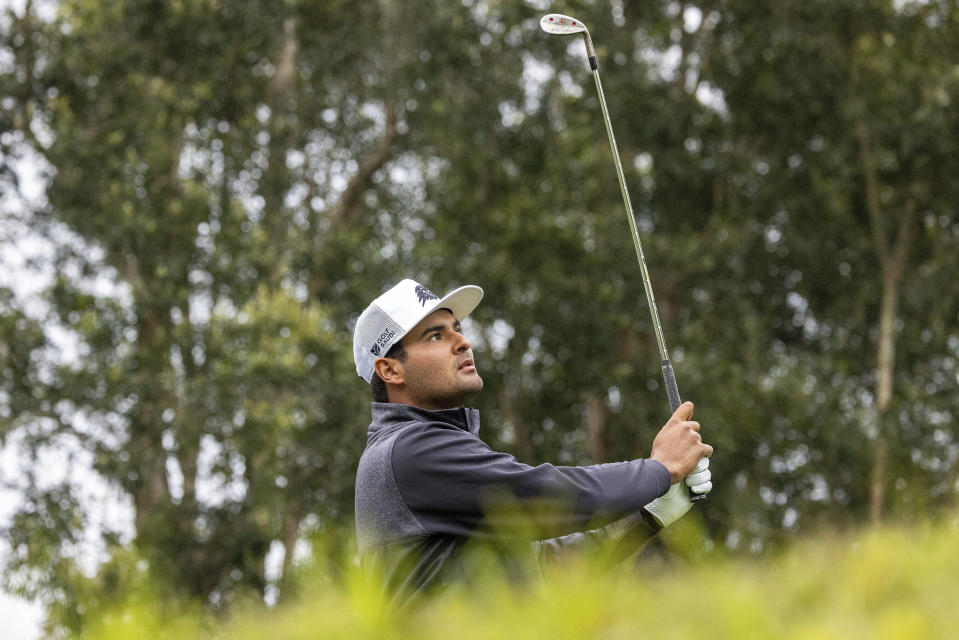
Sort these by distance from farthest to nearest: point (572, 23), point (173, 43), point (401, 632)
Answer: point (173, 43) < point (572, 23) < point (401, 632)

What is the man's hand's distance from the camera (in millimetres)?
3314

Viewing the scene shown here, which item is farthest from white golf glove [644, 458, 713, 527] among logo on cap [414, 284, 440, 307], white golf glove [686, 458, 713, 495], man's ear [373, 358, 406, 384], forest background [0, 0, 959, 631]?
forest background [0, 0, 959, 631]

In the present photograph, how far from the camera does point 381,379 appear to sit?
3941 mm

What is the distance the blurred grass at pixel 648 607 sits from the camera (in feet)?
4.91

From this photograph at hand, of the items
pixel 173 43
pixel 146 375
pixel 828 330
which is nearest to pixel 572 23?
pixel 146 375

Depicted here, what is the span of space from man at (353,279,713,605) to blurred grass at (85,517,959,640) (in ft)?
2.68

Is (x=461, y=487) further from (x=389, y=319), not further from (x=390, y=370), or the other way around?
(x=389, y=319)

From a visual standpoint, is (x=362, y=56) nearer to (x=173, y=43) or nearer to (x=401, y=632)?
(x=173, y=43)

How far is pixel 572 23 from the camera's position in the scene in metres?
4.71

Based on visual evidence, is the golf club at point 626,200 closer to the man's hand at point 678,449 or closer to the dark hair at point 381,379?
the man's hand at point 678,449

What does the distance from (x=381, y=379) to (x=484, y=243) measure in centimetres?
1385

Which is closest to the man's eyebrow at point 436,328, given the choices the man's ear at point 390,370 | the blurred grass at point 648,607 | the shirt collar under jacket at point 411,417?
the man's ear at point 390,370

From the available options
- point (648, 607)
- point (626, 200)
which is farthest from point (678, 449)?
point (648, 607)

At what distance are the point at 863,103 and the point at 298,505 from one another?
9254 millimetres
